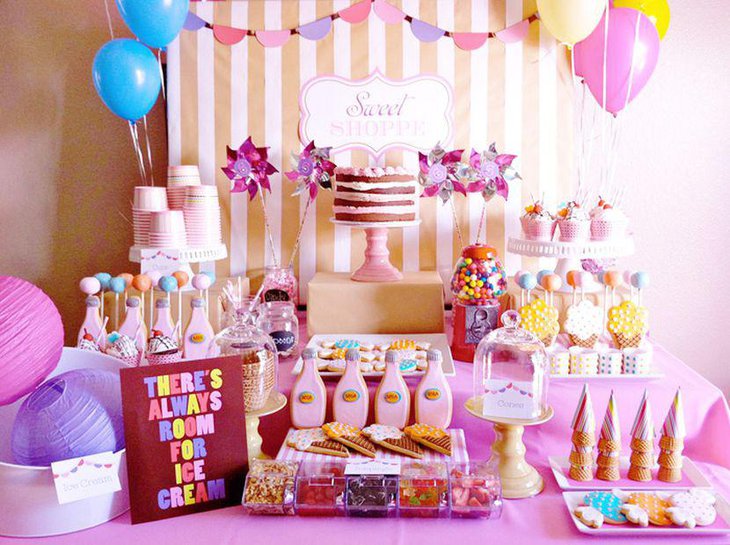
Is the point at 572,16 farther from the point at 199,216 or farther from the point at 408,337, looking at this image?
the point at 199,216

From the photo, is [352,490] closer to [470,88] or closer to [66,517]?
[66,517]

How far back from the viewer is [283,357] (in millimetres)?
2098

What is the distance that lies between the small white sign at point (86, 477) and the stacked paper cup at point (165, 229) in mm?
1056

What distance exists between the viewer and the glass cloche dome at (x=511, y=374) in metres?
1.46

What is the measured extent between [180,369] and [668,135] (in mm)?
2152

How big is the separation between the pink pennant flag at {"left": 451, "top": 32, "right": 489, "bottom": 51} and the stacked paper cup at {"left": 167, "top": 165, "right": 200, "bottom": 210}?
111cm

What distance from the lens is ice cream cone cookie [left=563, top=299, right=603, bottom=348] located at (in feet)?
6.30

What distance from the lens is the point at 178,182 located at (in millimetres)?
2523

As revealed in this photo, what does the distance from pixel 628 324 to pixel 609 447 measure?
1.63ft

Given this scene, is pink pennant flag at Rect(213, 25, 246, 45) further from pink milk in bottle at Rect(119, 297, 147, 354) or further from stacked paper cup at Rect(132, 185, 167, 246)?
pink milk in bottle at Rect(119, 297, 147, 354)

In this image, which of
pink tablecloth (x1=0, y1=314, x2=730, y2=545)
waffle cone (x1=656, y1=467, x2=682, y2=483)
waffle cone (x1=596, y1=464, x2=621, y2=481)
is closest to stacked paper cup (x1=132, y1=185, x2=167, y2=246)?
pink tablecloth (x1=0, y1=314, x2=730, y2=545)

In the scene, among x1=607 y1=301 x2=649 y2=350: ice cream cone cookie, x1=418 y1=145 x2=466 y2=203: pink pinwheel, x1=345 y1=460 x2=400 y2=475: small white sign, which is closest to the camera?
x1=345 y1=460 x2=400 y2=475: small white sign

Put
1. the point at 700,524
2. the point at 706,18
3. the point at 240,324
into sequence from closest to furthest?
the point at 700,524 < the point at 240,324 < the point at 706,18

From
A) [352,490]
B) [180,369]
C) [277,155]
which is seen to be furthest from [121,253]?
[352,490]
